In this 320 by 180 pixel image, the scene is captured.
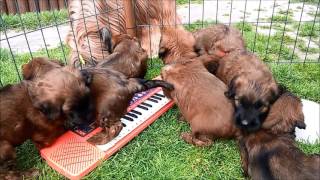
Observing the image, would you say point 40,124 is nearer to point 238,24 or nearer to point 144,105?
point 144,105

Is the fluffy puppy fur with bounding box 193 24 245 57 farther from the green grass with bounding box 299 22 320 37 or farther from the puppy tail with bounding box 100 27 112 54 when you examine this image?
the green grass with bounding box 299 22 320 37

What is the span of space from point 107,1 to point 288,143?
274 centimetres

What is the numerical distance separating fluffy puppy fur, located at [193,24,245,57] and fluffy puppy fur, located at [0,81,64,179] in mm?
1772

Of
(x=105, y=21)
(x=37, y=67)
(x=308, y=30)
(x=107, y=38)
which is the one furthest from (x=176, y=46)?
(x=308, y=30)

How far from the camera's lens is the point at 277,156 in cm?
235

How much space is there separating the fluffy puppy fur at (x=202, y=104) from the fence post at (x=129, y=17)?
121 centimetres

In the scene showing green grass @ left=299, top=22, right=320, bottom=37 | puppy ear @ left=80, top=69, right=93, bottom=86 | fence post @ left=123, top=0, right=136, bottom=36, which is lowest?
green grass @ left=299, top=22, right=320, bottom=37

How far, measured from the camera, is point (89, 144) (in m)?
2.88

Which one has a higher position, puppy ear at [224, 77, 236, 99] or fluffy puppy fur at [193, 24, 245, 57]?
fluffy puppy fur at [193, 24, 245, 57]

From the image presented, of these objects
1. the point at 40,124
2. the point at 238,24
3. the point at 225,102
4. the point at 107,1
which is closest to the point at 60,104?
the point at 40,124

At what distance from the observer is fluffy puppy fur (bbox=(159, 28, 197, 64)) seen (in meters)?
3.63

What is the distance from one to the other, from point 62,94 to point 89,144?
1.85 ft

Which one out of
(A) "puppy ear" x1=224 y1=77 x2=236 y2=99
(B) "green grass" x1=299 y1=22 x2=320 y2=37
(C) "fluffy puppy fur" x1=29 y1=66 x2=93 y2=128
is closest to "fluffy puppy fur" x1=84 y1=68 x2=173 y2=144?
(C) "fluffy puppy fur" x1=29 y1=66 x2=93 y2=128

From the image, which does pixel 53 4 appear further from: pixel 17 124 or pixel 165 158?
pixel 165 158
